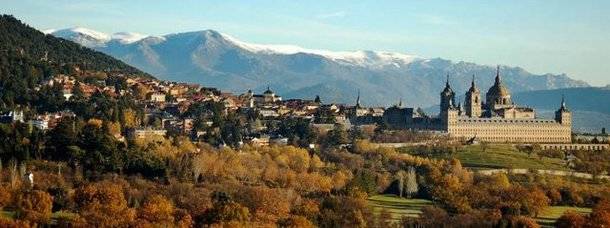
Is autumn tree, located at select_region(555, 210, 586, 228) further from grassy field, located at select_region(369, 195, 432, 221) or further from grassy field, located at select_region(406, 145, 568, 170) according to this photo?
grassy field, located at select_region(406, 145, 568, 170)

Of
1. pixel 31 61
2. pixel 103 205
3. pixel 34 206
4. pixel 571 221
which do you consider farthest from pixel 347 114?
pixel 34 206

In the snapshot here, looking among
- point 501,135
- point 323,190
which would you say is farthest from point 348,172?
point 501,135

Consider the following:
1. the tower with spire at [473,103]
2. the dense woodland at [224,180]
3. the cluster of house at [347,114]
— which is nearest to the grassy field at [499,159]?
the dense woodland at [224,180]

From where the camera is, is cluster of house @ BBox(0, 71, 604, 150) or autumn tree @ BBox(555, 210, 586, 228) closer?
autumn tree @ BBox(555, 210, 586, 228)

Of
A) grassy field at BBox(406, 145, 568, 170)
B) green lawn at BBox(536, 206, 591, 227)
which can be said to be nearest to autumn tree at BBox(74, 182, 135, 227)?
green lawn at BBox(536, 206, 591, 227)

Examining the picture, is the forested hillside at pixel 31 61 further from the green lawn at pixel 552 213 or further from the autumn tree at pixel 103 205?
the green lawn at pixel 552 213

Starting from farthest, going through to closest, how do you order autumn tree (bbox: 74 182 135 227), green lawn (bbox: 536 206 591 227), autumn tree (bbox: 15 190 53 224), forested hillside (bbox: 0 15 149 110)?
1. forested hillside (bbox: 0 15 149 110)
2. green lawn (bbox: 536 206 591 227)
3. autumn tree (bbox: 15 190 53 224)
4. autumn tree (bbox: 74 182 135 227)
